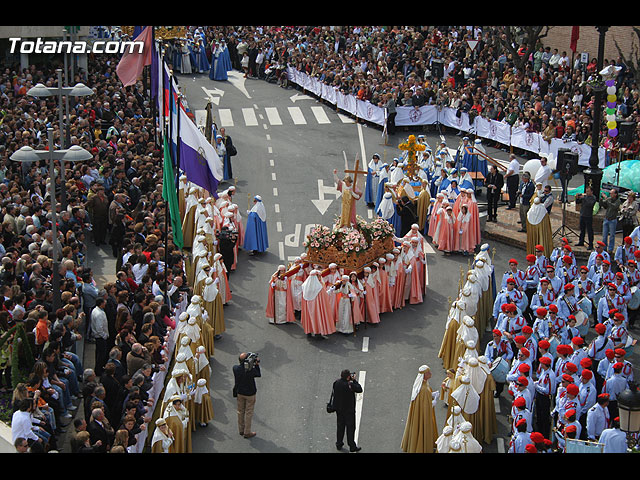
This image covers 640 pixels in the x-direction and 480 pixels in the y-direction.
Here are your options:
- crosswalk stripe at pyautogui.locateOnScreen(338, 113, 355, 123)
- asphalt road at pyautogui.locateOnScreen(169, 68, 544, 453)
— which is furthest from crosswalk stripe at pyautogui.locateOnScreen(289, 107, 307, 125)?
asphalt road at pyautogui.locateOnScreen(169, 68, 544, 453)

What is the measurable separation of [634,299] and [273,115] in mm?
20372

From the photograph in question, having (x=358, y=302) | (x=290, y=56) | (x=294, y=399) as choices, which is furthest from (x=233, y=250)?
(x=290, y=56)

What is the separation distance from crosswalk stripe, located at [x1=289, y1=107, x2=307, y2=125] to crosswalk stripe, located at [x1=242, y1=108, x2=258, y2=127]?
145 cm

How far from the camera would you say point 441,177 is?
85.7ft

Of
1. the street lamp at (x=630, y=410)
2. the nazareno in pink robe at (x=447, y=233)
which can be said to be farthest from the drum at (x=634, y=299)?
the street lamp at (x=630, y=410)

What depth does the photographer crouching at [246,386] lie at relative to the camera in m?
15.4

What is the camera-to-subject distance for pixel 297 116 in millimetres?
37625

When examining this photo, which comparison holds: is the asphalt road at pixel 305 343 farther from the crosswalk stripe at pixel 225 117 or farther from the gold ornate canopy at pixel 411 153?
the crosswalk stripe at pixel 225 117

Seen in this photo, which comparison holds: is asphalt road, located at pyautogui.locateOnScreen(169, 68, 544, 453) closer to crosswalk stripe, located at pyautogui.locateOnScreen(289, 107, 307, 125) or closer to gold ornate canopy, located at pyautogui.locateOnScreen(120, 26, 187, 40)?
crosswalk stripe, located at pyautogui.locateOnScreen(289, 107, 307, 125)

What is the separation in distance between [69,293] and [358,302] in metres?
5.88

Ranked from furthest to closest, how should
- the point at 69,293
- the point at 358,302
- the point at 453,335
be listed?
the point at 358,302
the point at 453,335
the point at 69,293

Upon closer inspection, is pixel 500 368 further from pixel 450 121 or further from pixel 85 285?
pixel 450 121

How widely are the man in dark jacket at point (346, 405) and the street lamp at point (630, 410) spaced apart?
3.95 meters
